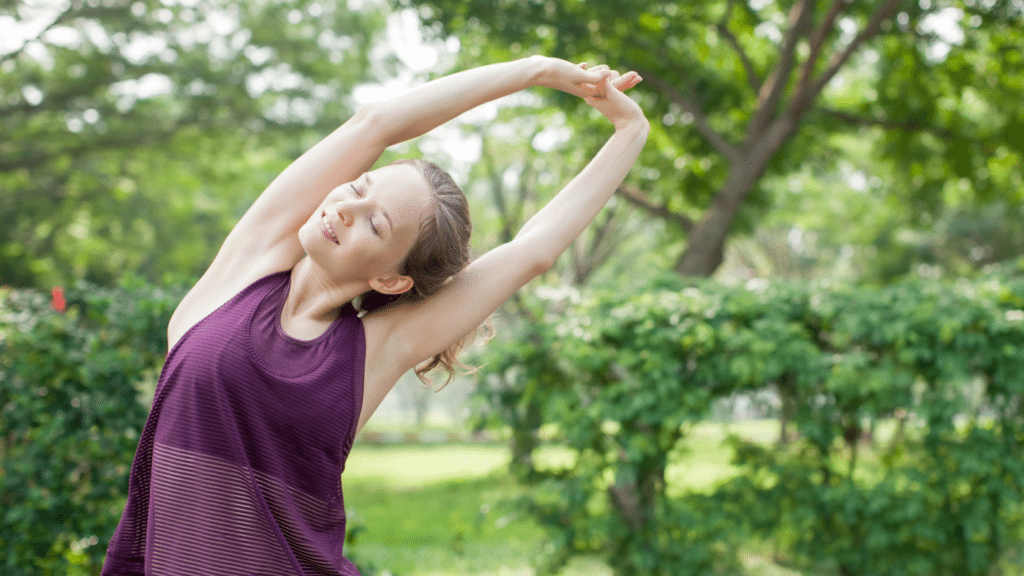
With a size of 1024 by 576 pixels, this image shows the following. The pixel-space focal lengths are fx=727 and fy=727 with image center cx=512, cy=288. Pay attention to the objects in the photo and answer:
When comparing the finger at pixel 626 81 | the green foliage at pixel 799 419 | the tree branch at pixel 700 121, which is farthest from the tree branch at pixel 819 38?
the finger at pixel 626 81

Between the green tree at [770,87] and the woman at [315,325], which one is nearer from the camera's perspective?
the woman at [315,325]

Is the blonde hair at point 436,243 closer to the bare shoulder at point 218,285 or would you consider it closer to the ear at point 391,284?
the ear at point 391,284

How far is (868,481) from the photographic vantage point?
4562 millimetres

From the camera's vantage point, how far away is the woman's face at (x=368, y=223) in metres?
1.50

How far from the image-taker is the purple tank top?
4.44 ft

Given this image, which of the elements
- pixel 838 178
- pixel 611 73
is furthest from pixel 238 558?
pixel 838 178

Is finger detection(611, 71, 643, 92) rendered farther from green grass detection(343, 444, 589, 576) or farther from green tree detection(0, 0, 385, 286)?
green tree detection(0, 0, 385, 286)

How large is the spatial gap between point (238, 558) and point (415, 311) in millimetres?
620

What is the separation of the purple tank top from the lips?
200 millimetres

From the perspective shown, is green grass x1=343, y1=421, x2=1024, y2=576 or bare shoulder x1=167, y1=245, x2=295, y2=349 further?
green grass x1=343, y1=421, x2=1024, y2=576

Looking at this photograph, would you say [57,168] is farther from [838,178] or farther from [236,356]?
[838,178]

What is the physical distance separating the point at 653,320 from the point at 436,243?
298cm

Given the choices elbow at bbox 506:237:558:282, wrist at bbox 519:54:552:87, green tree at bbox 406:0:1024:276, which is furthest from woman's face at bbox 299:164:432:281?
green tree at bbox 406:0:1024:276

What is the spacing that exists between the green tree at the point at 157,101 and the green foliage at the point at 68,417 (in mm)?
8859
